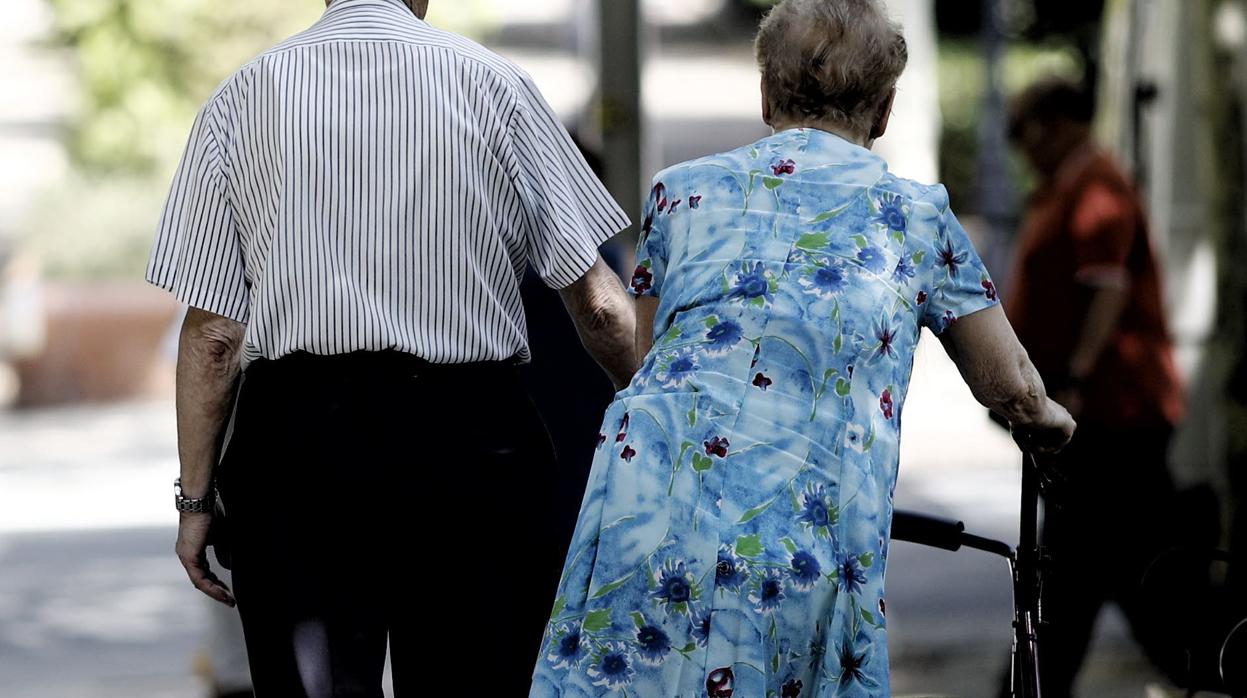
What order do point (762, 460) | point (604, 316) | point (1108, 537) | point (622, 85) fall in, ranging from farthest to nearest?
point (622, 85)
point (1108, 537)
point (604, 316)
point (762, 460)

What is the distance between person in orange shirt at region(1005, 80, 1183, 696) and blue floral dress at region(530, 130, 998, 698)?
2.67 meters

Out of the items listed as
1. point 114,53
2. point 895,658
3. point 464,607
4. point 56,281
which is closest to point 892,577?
point 895,658

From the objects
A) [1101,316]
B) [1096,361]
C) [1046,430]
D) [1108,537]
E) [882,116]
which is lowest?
[1108,537]

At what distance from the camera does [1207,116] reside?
6133 mm

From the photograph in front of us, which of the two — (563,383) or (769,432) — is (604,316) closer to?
(769,432)

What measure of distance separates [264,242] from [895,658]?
4044mm

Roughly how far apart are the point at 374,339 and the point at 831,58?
2.64 ft

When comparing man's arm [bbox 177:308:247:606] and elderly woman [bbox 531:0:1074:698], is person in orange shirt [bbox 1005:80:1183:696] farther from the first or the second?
man's arm [bbox 177:308:247:606]

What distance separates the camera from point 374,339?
8.85 feet

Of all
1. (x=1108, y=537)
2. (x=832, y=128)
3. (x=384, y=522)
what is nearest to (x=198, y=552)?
(x=384, y=522)

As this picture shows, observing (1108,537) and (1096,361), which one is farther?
(1096,361)

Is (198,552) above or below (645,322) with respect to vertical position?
below

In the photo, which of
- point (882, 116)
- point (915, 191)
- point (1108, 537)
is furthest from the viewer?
point (1108, 537)

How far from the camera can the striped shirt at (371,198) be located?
2732 mm
